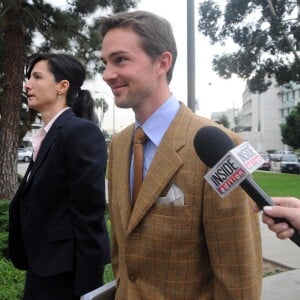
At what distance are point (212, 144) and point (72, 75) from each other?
156cm

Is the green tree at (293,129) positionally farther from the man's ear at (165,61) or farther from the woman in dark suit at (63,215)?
the man's ear at (165,61)

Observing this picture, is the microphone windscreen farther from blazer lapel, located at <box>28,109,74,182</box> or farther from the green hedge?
the green hedge

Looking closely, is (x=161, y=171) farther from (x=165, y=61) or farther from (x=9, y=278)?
(x=9, y=278)

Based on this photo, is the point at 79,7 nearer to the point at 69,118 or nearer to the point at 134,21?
the point at 69,118

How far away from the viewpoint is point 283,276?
213 inches

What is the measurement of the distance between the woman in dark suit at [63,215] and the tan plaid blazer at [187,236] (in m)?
0.62

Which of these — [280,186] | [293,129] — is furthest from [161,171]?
[293,129]

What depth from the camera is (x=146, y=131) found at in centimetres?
175

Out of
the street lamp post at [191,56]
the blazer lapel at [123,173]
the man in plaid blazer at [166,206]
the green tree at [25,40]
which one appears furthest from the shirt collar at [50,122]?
the green tree at [25,40]

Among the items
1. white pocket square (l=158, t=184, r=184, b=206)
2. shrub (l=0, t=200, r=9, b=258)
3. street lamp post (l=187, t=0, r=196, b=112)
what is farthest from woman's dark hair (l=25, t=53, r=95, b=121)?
street lamp post (l=187, t=0, r=196, b=112)

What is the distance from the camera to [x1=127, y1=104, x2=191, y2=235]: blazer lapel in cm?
157

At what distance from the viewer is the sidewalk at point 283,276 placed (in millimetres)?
4742

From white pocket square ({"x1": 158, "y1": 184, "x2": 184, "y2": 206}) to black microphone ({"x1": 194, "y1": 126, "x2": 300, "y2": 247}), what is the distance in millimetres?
239

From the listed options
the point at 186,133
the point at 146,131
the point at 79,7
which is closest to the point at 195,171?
the point at 186,133
